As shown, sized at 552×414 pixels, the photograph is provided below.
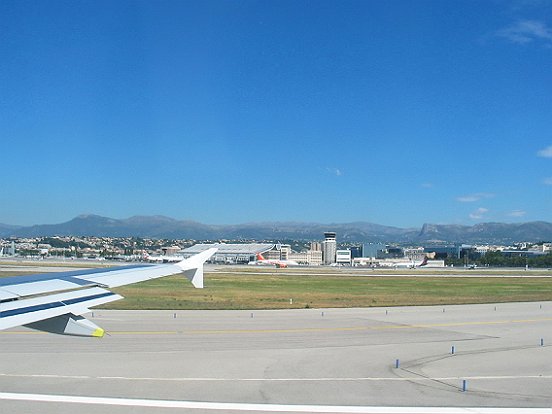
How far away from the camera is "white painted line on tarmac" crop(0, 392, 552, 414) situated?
1349cm

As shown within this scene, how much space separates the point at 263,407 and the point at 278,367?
5.04 meters

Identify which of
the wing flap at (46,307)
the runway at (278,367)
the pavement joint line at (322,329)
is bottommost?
the pavement joint line at (322,329)

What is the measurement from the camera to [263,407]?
13680mm

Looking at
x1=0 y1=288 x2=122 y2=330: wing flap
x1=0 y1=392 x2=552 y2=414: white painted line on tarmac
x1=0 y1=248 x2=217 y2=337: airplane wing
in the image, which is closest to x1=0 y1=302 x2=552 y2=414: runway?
x1=0 y1=392 x2=552 y2=414: white painted line on tarmac

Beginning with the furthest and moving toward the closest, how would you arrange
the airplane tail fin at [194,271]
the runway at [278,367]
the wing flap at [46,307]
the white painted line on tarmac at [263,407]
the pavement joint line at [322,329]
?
1. the pavement joint line at [322,329]
2. the airplane tail fin at [194,271]
3. the runway at [278,367]
4. the white painted line on tarmac at [263,407]
5. the wing flap at [46,307]

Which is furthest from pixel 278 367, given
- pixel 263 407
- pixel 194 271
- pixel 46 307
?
pixel 46 307

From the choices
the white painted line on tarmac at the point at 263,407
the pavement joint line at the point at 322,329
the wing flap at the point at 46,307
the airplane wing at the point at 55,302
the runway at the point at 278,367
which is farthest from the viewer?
the pavement joint line at the point at 322,329

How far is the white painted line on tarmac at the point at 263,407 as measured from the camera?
44.3ft

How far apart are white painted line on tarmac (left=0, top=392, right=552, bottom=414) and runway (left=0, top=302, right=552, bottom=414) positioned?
0.05m

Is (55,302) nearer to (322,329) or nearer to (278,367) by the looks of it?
(278,367)

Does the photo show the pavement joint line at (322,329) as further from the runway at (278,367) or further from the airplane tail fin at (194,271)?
the airplane tail fin at (194,271)

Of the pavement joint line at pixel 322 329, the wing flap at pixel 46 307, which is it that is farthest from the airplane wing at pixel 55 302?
the pavement joint line at pixel 322 329

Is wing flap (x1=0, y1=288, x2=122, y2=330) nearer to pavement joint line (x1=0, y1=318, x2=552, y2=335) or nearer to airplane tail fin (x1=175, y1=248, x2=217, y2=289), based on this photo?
airplane tail fin (x1=175, y1=248, x2=217, y2=289)

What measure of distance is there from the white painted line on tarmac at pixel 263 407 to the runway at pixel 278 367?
0.05m
